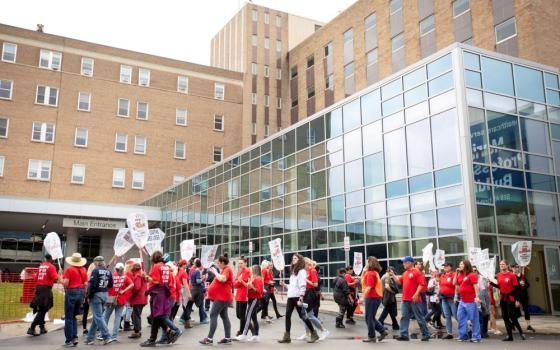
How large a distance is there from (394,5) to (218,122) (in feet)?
79.0

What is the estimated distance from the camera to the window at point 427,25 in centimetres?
3521

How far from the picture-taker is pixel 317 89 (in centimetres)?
4812

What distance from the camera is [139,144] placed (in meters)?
52.4

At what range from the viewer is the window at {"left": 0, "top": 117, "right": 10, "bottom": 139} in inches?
1859

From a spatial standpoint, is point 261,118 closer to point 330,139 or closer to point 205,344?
point 330,139

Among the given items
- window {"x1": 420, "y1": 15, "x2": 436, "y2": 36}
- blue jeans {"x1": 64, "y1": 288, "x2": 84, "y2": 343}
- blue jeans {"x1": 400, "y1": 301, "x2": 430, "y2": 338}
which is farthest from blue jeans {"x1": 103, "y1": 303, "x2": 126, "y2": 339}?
window {"x1": 420, "y1": 15, "x2": 436, "y2": 36}

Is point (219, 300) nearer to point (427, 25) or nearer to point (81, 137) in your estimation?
point (427, 25)

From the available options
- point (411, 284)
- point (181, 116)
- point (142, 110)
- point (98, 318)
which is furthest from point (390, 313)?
point (181, 116)

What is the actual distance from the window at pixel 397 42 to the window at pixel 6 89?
113 feet

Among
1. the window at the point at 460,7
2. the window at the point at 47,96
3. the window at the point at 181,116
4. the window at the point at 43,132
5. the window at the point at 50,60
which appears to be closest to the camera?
the window at the point at 460,7

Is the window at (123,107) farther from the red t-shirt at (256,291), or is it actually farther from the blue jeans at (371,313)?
the blue jeans at (371,313)

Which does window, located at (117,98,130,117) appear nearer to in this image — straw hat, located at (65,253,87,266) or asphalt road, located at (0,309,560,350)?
asphalt road, located at (0,309,560,350)

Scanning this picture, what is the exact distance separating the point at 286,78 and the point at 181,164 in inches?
557

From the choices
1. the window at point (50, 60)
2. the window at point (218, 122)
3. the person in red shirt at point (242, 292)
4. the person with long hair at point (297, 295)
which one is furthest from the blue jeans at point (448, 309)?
the window at point (50, 60)
